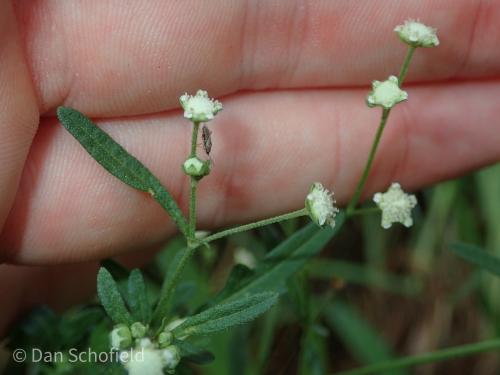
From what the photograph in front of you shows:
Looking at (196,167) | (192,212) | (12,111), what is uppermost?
(12,111)

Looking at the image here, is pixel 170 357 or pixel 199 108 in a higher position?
pixel 199 108

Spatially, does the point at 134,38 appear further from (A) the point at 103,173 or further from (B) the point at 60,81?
(A) the point at 103,173

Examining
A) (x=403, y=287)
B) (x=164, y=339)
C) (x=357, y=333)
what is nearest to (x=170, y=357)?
(x=164, y=339)

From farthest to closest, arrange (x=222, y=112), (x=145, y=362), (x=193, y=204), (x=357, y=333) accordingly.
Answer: (x=357, y=333), (x=222, y=112), (x=193, y=204), (x=145, y=362)

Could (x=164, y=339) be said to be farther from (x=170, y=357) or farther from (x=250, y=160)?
(x=250, y=160)

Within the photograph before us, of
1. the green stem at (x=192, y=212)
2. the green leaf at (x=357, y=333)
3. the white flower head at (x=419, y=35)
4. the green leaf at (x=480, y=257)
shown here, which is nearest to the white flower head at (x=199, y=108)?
the green stem at (x=192, y=212)

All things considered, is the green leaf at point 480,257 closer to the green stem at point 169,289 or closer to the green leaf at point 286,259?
the green leaf at point 286,259

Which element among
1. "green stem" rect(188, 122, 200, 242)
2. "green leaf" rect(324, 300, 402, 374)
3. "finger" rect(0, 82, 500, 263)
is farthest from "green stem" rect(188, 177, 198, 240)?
"green leaf" rect(324, 300, 402, 374)
